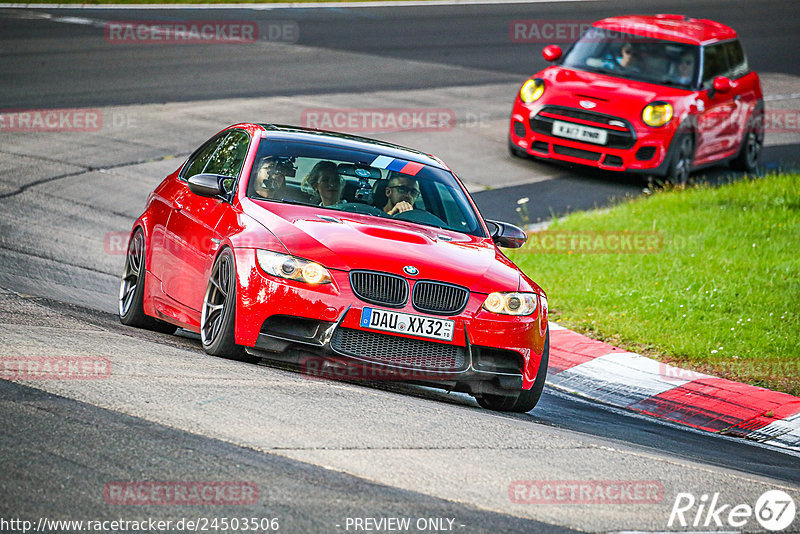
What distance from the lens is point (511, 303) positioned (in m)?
7.41

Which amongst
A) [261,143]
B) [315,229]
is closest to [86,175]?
[261,143]

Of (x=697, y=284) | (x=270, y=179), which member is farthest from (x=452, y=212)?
(x=697, y=284)

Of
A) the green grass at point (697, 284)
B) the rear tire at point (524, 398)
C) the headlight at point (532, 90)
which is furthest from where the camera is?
the headlight at point (532, 90)

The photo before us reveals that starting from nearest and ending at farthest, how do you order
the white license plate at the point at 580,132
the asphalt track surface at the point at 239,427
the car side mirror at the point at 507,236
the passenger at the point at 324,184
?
the asphalt track surface at the point at 239,427 < the passenger at the point at 324,184 < the car side mirror at the point at 507,236 < the white license plate at the point at 580,132

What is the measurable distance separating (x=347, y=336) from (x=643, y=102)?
1027 centimetres

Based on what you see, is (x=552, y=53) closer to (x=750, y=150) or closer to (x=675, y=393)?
(x=750, y=150)

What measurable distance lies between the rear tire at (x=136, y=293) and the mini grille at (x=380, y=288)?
7.59 feet

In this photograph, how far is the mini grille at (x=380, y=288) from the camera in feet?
23.2

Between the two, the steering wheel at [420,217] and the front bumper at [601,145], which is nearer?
the steering wheel at [420,217]

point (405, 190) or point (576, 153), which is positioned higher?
point (405, 190)

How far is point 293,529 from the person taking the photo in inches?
180

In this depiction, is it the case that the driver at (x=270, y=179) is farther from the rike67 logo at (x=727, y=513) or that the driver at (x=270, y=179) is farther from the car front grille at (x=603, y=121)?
the car front grille at (x=603, y=121)

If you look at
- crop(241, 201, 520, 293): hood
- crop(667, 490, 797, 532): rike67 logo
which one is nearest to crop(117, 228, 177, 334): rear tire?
crop(241, 201, 520, 293): hood

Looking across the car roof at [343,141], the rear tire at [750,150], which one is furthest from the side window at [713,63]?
the car roof at [343,141]
